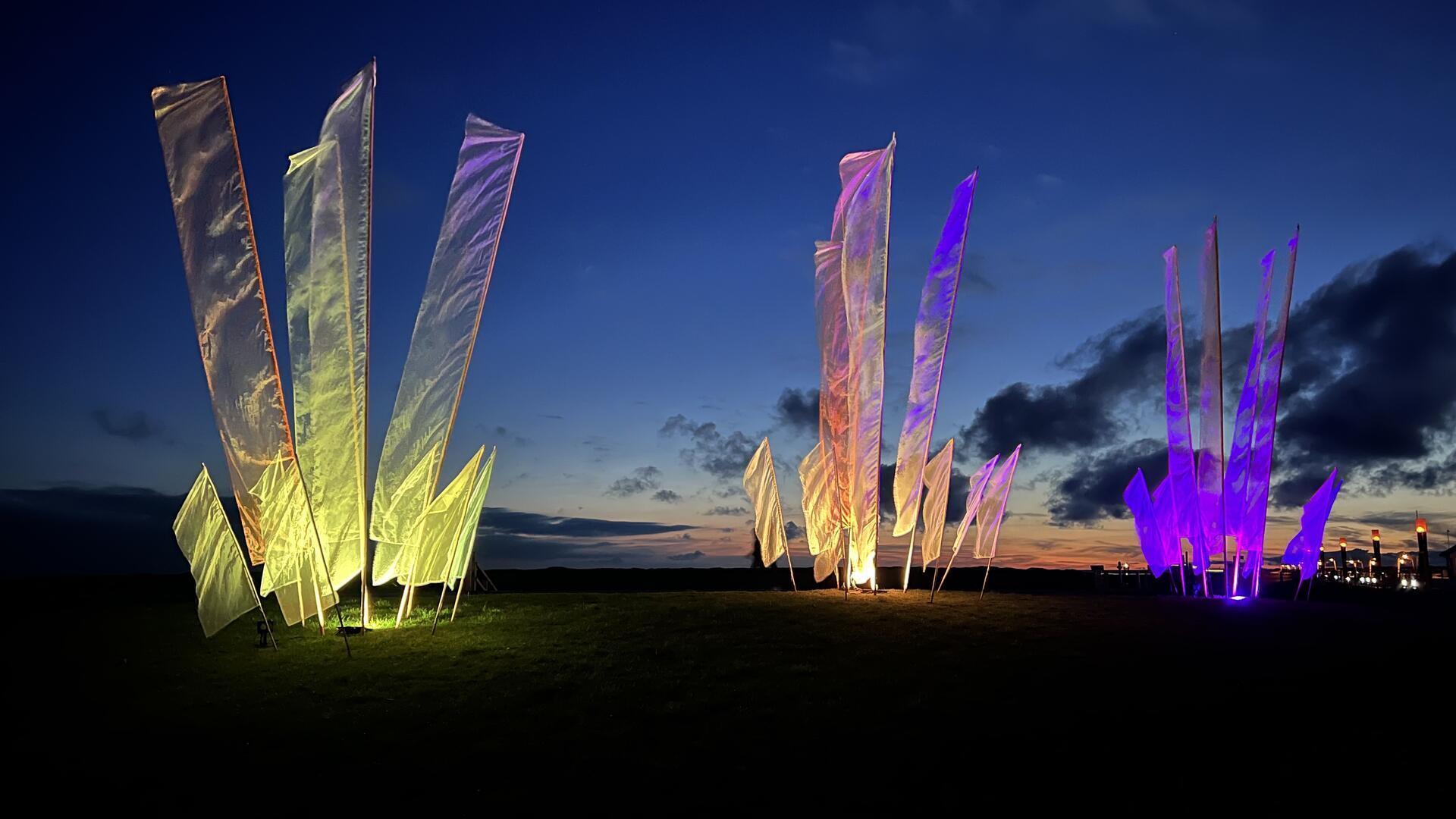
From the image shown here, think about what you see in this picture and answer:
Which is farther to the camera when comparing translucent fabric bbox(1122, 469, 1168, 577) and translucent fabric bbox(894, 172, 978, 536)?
translucent fabric bbox(1122, 469, 1168, 577)

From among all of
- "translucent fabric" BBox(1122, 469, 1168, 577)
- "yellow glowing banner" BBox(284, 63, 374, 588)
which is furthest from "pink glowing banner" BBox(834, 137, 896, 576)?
"yellow glowing banner" BBox(284, 63, 374, 588)

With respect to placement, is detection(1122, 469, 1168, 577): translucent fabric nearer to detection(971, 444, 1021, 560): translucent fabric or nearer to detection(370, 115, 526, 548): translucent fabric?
detection(971, 444, 1021, 560): translucent fabric

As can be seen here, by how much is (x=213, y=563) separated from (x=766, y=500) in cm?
1164

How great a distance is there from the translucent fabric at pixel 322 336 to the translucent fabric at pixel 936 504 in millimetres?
11979

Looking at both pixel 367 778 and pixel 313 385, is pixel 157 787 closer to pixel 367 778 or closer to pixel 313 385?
pixel 367 778

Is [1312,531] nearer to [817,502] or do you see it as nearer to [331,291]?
[817,502]

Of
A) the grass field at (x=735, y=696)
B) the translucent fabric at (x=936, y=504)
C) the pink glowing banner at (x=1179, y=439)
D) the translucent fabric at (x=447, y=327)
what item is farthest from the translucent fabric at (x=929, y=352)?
the translucent fabric at (x=447, y=327)

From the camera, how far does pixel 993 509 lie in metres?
20.0

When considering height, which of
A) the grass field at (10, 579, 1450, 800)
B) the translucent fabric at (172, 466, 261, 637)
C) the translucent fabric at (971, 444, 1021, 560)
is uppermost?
the translucent fabric at (971, 444, 1021, 560)

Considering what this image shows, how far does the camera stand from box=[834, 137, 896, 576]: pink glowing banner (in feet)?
68.5

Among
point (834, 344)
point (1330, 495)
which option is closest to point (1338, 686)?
point (1330, 495)

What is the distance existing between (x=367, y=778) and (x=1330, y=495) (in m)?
21.2

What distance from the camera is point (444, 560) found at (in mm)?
15586

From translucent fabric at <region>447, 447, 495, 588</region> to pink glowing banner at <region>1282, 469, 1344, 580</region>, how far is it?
725 inches
